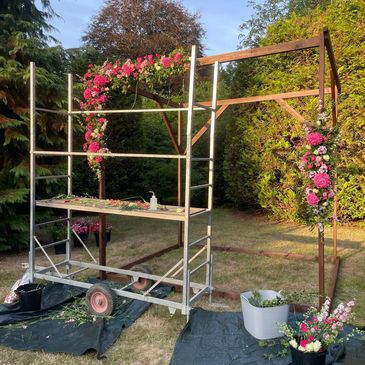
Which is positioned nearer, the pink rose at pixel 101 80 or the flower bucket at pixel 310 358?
the flower bucket at pixel 310 358

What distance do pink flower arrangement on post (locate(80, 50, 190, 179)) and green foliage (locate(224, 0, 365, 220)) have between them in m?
4.33

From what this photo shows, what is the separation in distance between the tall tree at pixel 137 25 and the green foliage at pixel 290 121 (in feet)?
26.5

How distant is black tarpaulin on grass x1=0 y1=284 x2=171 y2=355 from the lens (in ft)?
8.80

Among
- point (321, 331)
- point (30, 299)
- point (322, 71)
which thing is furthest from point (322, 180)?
point (30, 299)

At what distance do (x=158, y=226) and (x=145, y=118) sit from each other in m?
3.56

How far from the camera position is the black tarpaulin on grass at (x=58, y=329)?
268 cm

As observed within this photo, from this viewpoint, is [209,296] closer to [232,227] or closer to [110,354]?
[110,354]

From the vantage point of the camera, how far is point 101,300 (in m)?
3.20

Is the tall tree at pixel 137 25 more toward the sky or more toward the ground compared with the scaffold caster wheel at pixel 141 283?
more toward the sky

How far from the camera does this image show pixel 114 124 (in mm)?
8094

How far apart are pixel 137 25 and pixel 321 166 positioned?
1469cm

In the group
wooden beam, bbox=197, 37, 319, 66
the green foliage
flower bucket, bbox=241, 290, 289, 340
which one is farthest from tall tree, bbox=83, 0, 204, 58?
flower bucket, bbox=241, 290, 289, 340

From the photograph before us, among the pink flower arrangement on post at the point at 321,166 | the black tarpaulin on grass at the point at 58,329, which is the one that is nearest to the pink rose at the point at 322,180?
the pink flower arrangement on post at the point at 321,166

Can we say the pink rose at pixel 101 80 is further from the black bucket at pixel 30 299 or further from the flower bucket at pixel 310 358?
the flower bucket at pixel 310 358
